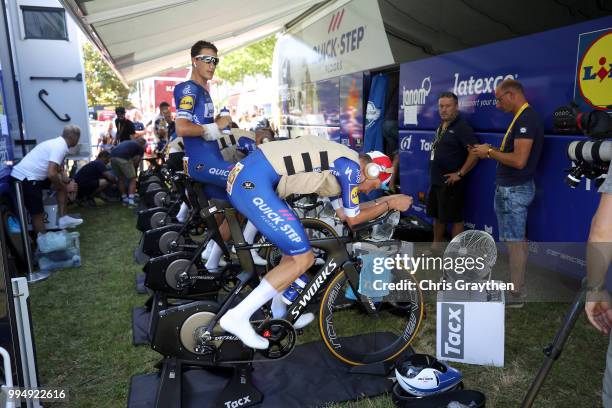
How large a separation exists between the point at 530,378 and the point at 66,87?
9.17 metres

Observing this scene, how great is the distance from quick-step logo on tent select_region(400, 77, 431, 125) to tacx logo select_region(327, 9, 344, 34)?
2.33 metres

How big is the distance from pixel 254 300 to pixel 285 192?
0.74 m

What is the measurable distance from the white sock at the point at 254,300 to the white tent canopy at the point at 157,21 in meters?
2.95

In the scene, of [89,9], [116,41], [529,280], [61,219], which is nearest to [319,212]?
[529,280]

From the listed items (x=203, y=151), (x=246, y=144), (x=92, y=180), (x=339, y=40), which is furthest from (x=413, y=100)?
(x=92, y=180)

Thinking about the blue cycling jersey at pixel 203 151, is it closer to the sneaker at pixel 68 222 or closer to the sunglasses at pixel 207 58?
the sunglasses at pixel 207 58

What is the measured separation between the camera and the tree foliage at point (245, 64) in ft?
82.9

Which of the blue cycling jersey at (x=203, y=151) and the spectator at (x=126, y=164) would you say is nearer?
the blue cycling jersey at (x=203, y=151)

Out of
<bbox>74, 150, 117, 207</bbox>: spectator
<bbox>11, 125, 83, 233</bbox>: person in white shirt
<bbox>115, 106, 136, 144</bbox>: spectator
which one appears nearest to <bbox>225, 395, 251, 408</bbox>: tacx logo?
<bbox>11, 125, 83, 233</bbox>: person in white shirt

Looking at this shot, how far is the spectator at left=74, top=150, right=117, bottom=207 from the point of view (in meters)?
9.80

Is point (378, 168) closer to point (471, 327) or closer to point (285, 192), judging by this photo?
point (285, 192)

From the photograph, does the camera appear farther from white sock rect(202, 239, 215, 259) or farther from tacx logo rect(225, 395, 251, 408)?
white sock rect(202, 239, 215, 259)

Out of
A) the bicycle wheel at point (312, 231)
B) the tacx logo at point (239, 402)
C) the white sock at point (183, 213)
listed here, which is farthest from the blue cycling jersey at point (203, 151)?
the tacx logo at point (239, 402)

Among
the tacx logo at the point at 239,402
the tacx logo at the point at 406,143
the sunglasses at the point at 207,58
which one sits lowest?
the tacx logo at the point at 239,402
